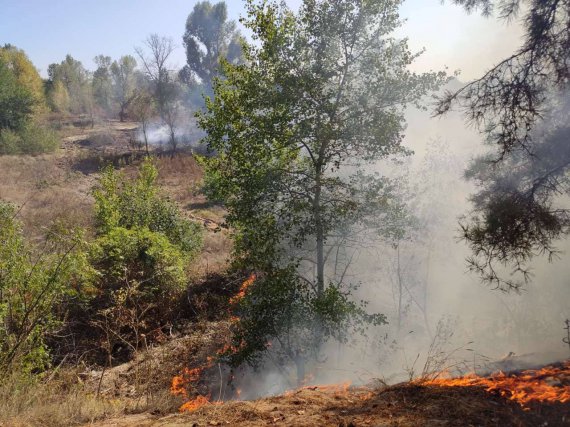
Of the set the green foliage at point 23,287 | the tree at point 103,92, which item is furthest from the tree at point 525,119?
the tree at point 103,92

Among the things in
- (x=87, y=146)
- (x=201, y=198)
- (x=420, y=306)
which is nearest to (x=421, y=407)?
(x=420, y=306)

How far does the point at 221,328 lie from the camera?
11.9m

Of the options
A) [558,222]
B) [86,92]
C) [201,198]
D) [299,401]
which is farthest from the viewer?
[86,92]

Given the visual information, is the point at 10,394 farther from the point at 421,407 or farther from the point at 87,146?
the point at 87,146

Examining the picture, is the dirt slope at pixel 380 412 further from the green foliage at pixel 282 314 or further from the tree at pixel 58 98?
the tree at pixel 58 98

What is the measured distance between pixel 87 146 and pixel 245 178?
97.6 ft

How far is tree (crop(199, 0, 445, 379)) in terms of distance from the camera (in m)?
7.42

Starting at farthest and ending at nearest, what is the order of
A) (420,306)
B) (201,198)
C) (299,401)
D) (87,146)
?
(87,146), (201,198), (420,306), (299,401)

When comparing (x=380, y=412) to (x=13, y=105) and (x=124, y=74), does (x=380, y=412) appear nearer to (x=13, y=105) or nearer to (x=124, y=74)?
(x=13, y=105)

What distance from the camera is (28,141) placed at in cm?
2806

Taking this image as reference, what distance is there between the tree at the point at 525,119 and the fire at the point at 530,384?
1.43 m

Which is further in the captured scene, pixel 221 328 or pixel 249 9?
pixel 221 328

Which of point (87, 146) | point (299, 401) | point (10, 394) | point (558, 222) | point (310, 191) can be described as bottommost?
point (299, 401)

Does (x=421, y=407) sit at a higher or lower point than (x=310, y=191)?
lower
